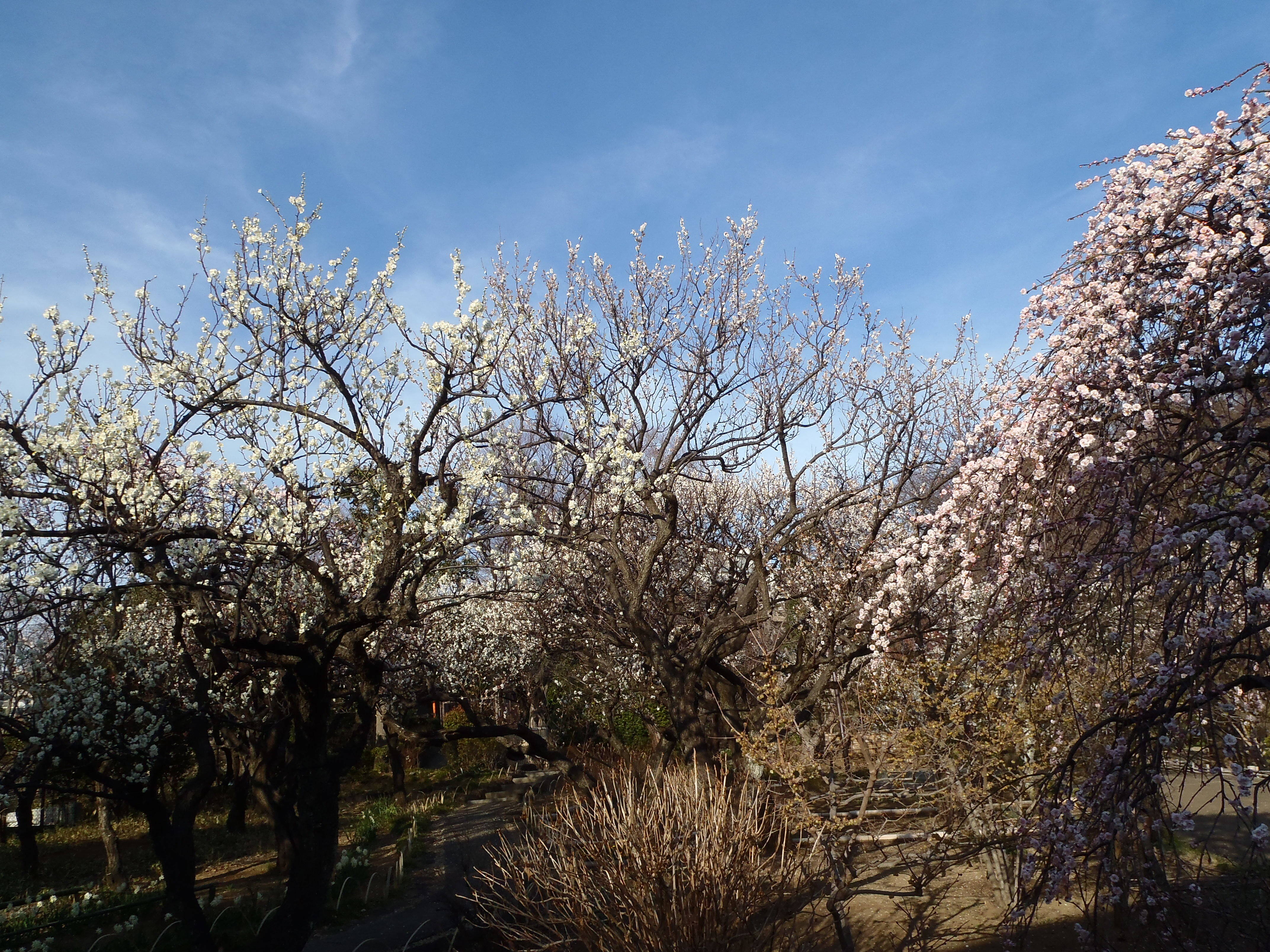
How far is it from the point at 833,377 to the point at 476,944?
7506 millimetres

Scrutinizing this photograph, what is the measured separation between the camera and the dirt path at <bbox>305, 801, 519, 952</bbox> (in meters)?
8.90

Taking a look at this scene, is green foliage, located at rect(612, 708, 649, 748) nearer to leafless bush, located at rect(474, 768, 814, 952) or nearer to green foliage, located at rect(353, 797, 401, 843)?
green foliage, located at rect(353, 797, 401, 843)

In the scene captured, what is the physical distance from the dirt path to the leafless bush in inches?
41.4

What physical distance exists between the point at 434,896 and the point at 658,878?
700cm

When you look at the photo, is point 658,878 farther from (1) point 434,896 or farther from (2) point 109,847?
(2) point 109,847

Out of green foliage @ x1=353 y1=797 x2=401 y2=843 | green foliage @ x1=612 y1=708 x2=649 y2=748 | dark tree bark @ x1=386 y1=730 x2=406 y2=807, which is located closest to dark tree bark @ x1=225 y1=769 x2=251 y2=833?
green foliage @ x1=353 y1=797 x2=401 y2=843

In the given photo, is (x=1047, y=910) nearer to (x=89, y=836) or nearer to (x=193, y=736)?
(x=193, y=736)

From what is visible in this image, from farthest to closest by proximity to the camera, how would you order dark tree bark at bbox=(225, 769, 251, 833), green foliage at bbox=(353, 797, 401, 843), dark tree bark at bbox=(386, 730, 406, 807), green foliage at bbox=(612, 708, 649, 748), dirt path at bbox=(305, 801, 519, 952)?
green foliage at bbox=(612, 708, 649, 748), dark tree bark at bbox=(386, 730, 406, 807), dark tree bark at bbox=(225, 769, 251, 833), green foliage at bbox=(353, 797, 401, 843), dirt path at bbox=(305, 801, 519, 952)

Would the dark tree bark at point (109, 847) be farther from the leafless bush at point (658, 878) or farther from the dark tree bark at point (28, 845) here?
the leafless bush at point (658, 878)

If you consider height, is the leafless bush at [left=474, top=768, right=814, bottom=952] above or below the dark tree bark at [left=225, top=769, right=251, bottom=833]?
above

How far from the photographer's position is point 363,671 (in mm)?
7527

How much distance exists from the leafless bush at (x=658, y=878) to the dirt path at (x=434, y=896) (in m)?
1.05

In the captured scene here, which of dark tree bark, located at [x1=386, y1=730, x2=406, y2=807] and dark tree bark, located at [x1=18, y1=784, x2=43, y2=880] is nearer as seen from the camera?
dark tree bark, located at [x1=18, y1=784, x2=43, y2=880]

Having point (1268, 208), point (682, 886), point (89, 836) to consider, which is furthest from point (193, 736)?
point (89, 836)
